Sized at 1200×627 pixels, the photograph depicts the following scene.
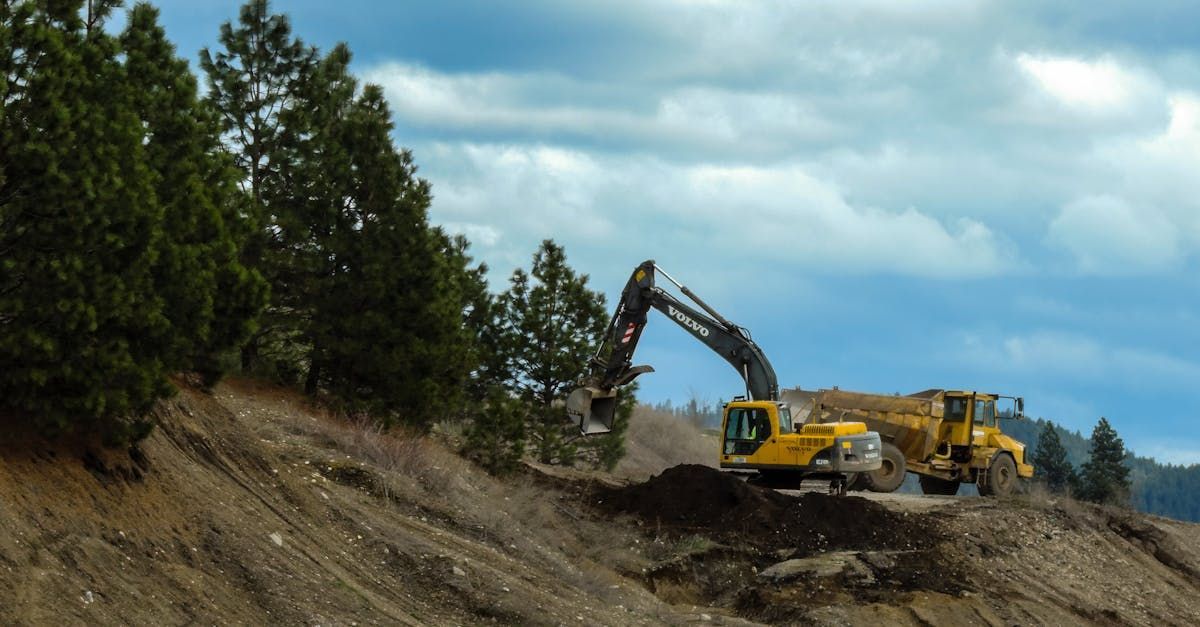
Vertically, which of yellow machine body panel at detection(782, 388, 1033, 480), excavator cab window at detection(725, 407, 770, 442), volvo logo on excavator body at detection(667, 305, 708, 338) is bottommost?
excavator cab window at detection(725, 407, 770, 442)

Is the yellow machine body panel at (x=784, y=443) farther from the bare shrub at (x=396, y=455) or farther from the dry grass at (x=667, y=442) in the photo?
the dry grass at (x=667, y=442)

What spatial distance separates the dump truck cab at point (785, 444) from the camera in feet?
101

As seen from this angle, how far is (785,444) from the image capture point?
30.8 meters

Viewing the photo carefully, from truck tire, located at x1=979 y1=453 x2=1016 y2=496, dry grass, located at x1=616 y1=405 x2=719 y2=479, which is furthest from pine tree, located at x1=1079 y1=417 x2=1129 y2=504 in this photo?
truck tire, located at x1=979 y1=453 x2=1016 y2=496

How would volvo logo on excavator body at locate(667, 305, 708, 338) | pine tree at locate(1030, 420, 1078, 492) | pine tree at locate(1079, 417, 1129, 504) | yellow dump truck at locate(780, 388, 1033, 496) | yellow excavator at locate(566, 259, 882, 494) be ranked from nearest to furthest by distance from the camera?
yellow excavator at locate(566, 259, 882, 494)
volvo logo on excavator body at locate(667, 305, 708, 338)
yellow dump truck at locate(780, 388, 1033, 496)
pine tree at locate(1079, 417, 1129, 504)
pine tree at locate(1030, 420, 1078, 492)

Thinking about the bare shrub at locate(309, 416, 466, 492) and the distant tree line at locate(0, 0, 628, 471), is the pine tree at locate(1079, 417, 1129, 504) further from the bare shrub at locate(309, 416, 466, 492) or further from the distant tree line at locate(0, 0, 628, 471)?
the bare shrub at locate(309, 416, 466, 492)

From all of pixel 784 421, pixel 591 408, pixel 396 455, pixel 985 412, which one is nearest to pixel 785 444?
pixel 784 421

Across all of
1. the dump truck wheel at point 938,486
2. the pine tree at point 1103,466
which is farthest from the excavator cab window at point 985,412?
the pine tree at point 1103,466

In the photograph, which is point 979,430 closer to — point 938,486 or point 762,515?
point 938,486

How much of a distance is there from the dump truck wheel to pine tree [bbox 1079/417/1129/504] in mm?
38244

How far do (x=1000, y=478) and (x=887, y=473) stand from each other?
375 cm

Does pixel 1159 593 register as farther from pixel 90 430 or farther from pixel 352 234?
pixel 90 430

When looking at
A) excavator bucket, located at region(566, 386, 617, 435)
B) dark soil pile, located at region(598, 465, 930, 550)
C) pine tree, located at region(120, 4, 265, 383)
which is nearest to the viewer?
pine tree, located at region(120, 4, 265, 383)

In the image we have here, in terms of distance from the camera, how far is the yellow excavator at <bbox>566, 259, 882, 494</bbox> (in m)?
30.7
